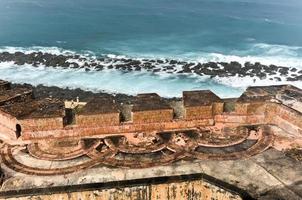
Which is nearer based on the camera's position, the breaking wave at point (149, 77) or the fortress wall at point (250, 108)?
the fortress wall at point (250, 108)

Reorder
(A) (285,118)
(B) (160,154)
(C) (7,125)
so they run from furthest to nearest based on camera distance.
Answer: (A) (285,118) → (C) (7,125) → (B) (160,154)

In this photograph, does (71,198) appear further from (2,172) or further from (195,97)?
(195,97)

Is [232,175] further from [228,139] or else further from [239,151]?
[228,139]

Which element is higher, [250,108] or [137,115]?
[250,108]

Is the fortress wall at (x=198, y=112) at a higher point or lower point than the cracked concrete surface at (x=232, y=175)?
higher

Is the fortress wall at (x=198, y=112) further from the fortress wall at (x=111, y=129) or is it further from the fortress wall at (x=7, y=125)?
the fortress wall at (x=7, y=125)

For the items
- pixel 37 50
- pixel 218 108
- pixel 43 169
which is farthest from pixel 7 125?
pixel 37 50

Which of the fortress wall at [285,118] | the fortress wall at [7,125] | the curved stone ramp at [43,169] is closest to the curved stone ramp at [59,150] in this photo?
the curved stone ramp at [43,169]

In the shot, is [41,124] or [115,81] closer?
[41,124]

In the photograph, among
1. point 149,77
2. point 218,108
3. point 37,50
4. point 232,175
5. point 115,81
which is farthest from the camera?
point 37,50
